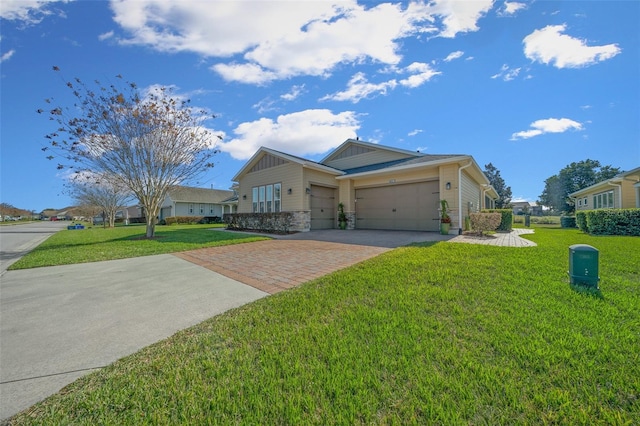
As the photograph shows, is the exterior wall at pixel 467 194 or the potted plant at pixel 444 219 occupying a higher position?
the exterior wall at pixel 467 194

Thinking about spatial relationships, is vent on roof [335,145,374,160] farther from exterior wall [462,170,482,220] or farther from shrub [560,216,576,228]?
shrub [560,216,576,228]

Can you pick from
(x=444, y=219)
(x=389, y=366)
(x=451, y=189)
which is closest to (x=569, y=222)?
(x=451, y=189)

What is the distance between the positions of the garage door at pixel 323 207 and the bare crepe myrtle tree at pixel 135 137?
5.86 metres

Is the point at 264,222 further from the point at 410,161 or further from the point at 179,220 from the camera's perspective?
the point at 179,220

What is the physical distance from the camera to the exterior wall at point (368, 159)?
15164 mm

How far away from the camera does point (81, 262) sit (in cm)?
643

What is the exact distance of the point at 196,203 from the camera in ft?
118

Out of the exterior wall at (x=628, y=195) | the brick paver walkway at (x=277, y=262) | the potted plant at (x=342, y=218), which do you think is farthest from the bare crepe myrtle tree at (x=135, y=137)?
the exterior wall at (x=628, y=195)

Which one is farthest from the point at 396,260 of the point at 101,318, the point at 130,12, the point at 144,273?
the point at 130,12

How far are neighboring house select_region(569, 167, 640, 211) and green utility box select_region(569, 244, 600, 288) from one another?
1531 centimetres

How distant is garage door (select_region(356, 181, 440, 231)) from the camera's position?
11843 mm

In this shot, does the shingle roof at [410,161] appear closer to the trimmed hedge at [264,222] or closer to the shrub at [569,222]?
the trimmed hedge at [264,222]

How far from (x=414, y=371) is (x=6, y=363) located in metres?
3.49

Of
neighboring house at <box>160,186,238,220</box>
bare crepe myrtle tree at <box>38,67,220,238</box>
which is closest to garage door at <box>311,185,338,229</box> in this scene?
bare crepe myrtle tree at <box>38,67,220,238</box>
